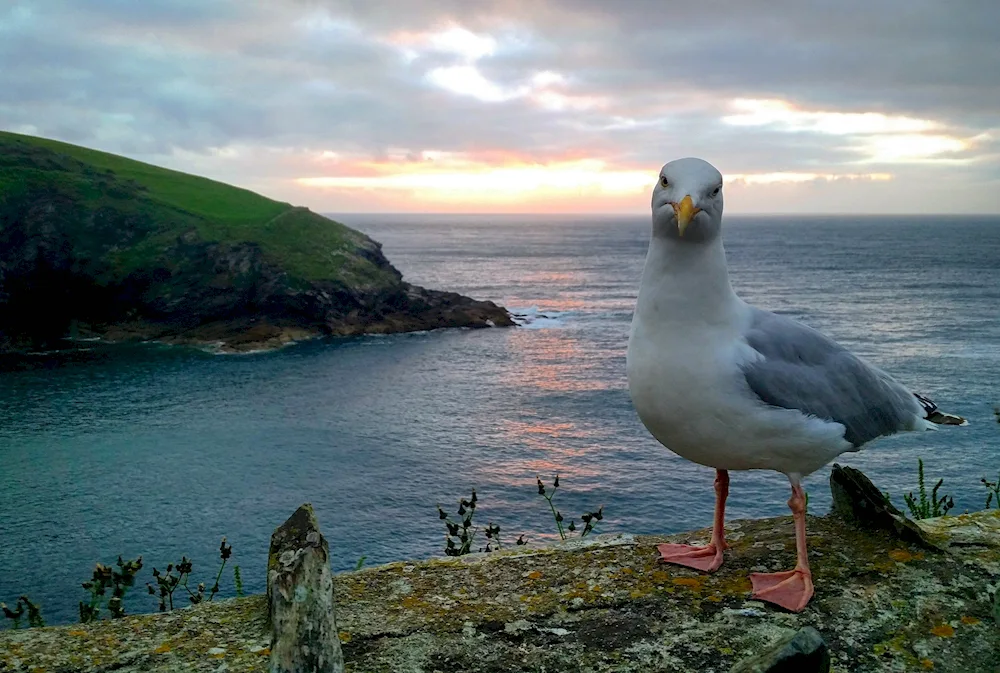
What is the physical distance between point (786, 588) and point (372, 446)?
3745cm

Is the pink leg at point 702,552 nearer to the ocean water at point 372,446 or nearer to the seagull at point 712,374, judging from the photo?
the seagull at point 712,374

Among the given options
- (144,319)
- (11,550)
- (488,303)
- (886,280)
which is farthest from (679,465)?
(886,280)

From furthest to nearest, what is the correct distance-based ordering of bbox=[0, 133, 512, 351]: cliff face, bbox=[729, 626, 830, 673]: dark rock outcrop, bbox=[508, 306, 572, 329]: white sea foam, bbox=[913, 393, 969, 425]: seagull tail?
bbox=[508, 306, 572, 329]: white sea foam
bbox=[0, 133, 512, 351]: cliff face
bbox=[913, 393, 969, 425]: seagull tail
bbox=[729, 626, 830, 673]: dark rock outcrop

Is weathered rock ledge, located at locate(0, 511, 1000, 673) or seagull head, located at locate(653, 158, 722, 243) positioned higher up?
seagull head, located at locate(653, 158, 722, 243)

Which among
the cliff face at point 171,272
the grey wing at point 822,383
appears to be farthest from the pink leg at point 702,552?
the cliff face at point 171,272

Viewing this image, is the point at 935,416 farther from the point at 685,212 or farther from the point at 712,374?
the point at 685,212

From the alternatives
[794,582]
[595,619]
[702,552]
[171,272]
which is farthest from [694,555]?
[171,272]

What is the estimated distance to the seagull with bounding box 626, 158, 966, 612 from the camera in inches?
181

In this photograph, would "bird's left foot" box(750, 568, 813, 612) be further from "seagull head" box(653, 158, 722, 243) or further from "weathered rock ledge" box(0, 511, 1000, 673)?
"seagull head" box(653, 158, 722, 243)

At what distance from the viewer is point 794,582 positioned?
4.36 m

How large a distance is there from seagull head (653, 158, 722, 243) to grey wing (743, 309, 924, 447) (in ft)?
2.46

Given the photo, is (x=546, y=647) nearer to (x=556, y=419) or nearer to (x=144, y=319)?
(x=556, y=419)

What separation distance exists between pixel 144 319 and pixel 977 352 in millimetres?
63623

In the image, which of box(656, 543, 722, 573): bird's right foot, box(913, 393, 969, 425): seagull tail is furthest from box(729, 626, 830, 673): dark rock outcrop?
box(913, 393, 969, 425): seagull tail
